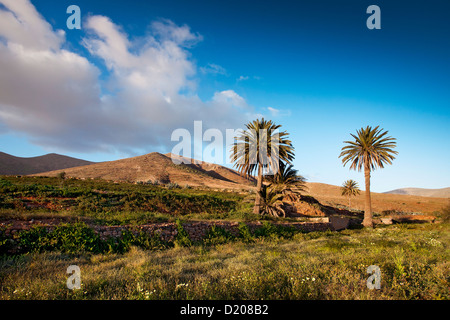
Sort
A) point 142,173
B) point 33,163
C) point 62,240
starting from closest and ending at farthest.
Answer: point 62,240 → point 142,173 → point 33,163

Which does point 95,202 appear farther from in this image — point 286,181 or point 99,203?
point 286,181

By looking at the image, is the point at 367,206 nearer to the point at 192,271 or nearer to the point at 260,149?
the point at 260,149

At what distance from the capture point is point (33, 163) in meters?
107

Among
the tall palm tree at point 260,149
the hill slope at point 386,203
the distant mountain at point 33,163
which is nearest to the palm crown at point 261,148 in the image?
the tall palm tree at point 260,149

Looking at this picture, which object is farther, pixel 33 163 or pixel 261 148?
pixel 33 163

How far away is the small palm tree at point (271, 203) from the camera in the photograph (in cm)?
2017

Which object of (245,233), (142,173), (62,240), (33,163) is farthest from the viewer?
(33,163)

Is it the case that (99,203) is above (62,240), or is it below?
above

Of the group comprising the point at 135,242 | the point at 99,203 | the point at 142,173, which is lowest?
the point at 135,242

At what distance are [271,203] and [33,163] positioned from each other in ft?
437

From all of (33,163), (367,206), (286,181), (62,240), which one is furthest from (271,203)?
(33,163)

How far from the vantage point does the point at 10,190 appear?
734 inches
